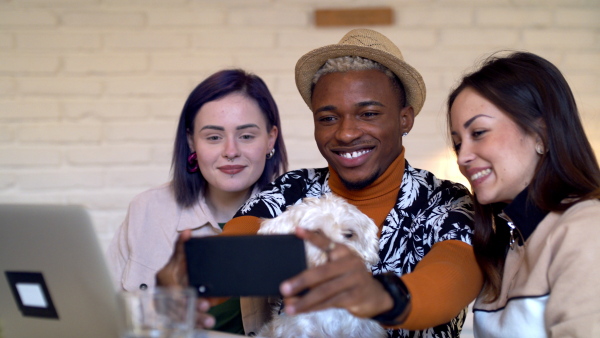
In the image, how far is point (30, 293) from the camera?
1.07 meters

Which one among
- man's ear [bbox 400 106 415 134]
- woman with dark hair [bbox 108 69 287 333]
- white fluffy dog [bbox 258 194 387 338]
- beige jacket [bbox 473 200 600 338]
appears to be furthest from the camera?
woman with dark hair [bbox 108 69 287 333]

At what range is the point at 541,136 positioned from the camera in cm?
142

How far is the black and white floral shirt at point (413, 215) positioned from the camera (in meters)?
1.60

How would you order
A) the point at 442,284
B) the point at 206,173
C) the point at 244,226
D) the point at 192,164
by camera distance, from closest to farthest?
the point at 442,284
the point at 244,226
the point at 206,173
the point at 192,164

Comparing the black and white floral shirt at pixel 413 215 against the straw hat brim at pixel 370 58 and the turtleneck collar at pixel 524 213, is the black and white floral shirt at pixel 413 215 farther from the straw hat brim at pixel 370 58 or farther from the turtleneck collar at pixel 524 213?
the straw hat brim at pixel 370 58

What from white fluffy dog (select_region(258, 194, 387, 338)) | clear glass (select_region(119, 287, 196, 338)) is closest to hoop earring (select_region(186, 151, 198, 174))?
white fluffy dog (select_region(258, 194, 387, 338))

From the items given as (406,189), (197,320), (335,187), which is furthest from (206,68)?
(197,320)

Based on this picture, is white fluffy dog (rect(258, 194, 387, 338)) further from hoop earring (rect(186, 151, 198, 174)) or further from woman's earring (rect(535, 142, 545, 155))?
hoop earring (rect(186, 151, 198, 174))

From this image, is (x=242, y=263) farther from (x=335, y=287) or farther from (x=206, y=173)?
(x=206, y=173)

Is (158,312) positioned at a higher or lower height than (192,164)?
higher

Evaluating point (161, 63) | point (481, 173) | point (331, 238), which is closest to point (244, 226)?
point (331, 238)

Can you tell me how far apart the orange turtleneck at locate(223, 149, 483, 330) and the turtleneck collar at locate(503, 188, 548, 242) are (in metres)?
0.14

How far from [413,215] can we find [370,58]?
1.63 feet

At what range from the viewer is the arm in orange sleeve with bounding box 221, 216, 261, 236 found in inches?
66.8
